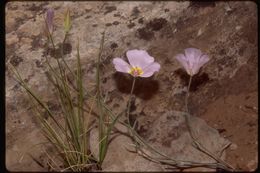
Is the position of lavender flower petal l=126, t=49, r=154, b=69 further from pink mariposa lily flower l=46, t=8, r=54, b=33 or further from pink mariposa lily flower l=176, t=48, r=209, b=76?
pink mariposa lily flower l=46, t=8, r=54, b=33

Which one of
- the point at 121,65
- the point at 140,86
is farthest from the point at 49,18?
the point at 140,86

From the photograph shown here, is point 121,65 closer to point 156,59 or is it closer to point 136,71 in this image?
point 136,71

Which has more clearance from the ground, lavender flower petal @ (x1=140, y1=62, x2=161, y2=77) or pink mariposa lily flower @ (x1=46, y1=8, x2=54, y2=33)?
pink mariposa lily flower @ (x1=46, y1=8, x2=54, y2=33)

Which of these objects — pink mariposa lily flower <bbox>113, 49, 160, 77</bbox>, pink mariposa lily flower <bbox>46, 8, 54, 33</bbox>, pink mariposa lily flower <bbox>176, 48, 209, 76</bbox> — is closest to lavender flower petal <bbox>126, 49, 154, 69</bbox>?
pink mariposa lily flower <bbox>113, 49, 160, 77</bbox>

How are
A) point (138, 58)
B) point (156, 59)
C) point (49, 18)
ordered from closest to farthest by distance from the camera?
point (49, 18), point (138, 58), point (156, 59)

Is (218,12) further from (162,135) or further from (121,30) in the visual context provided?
(162,135)

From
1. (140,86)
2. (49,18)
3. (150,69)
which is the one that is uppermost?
(49,18)

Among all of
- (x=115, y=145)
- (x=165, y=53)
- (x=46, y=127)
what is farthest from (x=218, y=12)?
(x=46, y=127)
